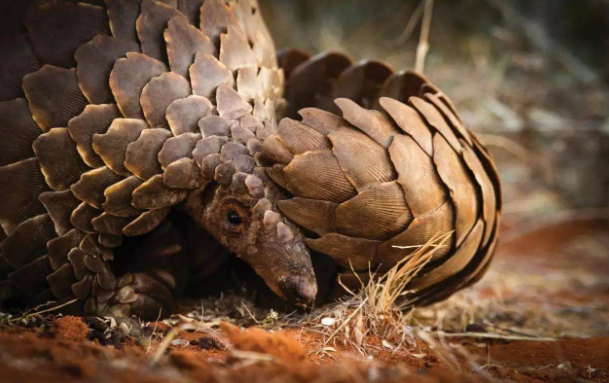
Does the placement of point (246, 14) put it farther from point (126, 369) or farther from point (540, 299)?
point (540, 299)

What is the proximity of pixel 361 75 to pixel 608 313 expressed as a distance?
6.36ft

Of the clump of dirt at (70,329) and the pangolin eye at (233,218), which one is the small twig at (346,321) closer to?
the pangolin eye at (233,218)

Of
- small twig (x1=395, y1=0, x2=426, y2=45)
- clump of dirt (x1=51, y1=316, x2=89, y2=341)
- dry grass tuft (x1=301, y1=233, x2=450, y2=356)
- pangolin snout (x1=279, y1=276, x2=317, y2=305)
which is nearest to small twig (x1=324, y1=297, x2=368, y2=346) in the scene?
dry grass tuft (x1=301, y1=233, x2=450, y2=356)

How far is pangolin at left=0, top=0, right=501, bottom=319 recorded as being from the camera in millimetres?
2000

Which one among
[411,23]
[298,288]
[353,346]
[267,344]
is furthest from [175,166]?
[411,23]

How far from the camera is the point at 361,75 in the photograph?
105 inches

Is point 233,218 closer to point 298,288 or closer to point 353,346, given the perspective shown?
point 298,288

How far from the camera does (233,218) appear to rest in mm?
2084

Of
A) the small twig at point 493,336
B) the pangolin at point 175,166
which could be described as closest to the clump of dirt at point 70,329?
the pangolin at point 175,166

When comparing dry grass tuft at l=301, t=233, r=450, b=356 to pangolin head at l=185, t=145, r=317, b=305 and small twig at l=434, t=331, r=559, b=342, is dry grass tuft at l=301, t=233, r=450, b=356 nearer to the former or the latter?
pangolin head at l=185, t=145, r=317, b=305

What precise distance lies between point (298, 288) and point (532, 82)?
4.11 metres

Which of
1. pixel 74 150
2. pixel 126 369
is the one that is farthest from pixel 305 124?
pixel 126 369

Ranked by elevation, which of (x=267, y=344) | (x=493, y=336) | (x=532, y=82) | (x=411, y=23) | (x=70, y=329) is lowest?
(x=493, y=336)

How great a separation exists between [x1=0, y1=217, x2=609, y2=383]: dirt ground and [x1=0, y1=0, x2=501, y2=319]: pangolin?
248 millimetres
